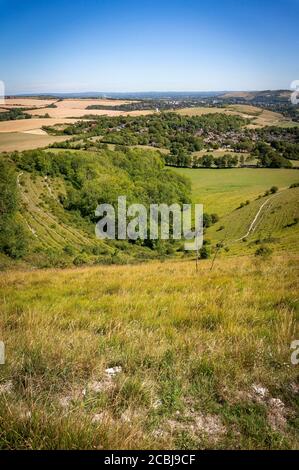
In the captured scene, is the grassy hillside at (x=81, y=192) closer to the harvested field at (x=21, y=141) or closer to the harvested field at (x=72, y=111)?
the harvested field at (x=21, y=141)

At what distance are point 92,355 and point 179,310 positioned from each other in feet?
6.55

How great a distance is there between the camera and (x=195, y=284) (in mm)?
7949

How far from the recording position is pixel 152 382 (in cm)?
301

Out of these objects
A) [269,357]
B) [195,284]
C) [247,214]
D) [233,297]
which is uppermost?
[269,357]

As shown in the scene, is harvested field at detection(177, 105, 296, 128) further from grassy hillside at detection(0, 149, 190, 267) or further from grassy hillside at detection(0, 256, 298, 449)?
grassy hillside at detection(0, 256, 298, 449)

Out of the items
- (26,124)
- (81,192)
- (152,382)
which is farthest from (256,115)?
(152,382)

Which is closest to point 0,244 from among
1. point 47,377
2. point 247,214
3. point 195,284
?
point 195,284

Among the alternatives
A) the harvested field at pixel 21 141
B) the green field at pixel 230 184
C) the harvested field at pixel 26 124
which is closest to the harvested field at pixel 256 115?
the green field at pixel 230 184

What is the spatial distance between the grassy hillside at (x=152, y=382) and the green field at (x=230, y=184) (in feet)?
317

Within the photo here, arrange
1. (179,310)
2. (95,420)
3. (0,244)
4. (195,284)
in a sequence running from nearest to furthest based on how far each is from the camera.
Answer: (95,420), (179,310), (195,284), (0,244)

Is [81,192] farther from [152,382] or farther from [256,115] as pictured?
[256,115]

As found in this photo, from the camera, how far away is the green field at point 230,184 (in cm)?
10575
